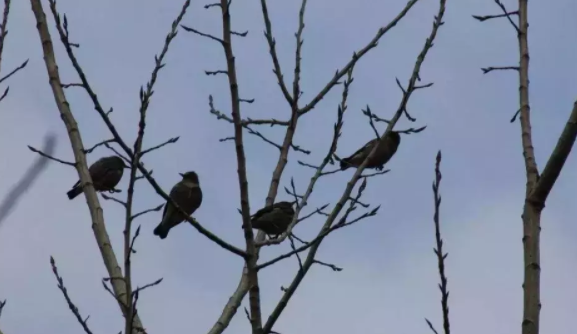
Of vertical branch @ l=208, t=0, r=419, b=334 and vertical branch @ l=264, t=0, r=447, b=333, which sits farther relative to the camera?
vertical branch @ l=208, t=0, r=419, b=334

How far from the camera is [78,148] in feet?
13.1

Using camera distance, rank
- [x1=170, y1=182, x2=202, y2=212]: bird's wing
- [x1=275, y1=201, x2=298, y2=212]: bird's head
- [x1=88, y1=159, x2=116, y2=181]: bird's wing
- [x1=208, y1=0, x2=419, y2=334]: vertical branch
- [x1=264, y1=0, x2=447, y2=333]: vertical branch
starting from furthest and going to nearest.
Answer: [x1=88, y1=159, x2=116, y2=181]: bird's wing → [x1=170, y1=182, x2=202, y2=212]: bird's wing → [x1=275, y1=201, x2=298, y2=212]: bird's head → [x1=208, y1=0, x2=419, y2=334]: vertical branch → [x1=264, y1=0, x2=447, y2=333]: vertical branch

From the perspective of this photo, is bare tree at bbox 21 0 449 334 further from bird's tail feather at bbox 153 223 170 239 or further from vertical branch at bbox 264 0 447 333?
bird's tail feather at bbox 153 223 170 239

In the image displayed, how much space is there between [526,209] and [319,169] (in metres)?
1.94

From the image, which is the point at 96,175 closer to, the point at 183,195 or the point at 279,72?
the point at 183,195

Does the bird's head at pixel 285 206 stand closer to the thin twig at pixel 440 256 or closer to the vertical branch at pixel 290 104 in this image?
the vertical branch at pixel 290 104

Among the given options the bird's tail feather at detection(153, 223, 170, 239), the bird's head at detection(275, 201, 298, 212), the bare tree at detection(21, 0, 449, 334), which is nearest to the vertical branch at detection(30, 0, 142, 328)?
the bare tree at detection(21, 0, 449, 334)

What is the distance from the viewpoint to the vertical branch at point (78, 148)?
3656 mm

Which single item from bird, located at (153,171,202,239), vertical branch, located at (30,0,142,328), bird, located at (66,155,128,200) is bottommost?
vertical branch, located at (30,0,142,328)

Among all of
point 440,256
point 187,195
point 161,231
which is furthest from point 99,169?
point 440,256

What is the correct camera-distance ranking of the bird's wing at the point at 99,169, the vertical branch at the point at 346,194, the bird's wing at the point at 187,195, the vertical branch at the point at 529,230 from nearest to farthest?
the vertical branch at the point at 529,230, the vertical branch at the point at 346,194, the bird's wing at the point at 187,195, the bird's wing at the point at 99,169

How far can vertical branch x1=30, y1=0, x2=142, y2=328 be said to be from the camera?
3656 mm

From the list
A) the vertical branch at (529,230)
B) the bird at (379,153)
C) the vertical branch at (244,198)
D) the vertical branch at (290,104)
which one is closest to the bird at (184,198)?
the bird at (379,153)

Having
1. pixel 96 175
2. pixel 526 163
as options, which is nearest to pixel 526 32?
pixel 526 163
